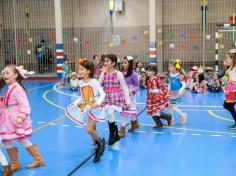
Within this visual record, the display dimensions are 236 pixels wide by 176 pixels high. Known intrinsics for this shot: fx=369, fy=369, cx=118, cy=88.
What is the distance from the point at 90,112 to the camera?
4.72 metres

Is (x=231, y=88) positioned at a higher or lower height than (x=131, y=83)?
lower

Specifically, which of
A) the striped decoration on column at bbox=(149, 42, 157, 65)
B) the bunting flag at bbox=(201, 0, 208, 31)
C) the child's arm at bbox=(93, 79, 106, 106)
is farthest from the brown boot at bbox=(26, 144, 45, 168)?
the bunting flag at bbox=(201, 0, 208, 31)

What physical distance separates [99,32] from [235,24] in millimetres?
5695

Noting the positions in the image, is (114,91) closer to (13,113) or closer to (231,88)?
(13,113)

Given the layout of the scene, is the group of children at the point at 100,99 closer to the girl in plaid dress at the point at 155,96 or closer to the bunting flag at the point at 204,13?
the girl in plaid dress at the point at 155,96

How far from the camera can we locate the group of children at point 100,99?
14.0 ft

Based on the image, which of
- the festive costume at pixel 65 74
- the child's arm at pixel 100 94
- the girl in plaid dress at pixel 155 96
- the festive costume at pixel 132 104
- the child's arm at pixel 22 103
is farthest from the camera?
the festive costume at pixel 65 74

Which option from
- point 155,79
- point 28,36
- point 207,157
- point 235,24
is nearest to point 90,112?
point 207,157

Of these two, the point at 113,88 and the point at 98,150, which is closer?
the point at 98,150

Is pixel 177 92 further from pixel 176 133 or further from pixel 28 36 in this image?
pixel 28 36

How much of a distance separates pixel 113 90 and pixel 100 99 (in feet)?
2.30

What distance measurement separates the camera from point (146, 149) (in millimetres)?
5207

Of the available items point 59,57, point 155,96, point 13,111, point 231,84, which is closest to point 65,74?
point 59,57

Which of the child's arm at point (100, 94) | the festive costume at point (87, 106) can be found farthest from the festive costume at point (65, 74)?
the child's arm at point (100, 94)
